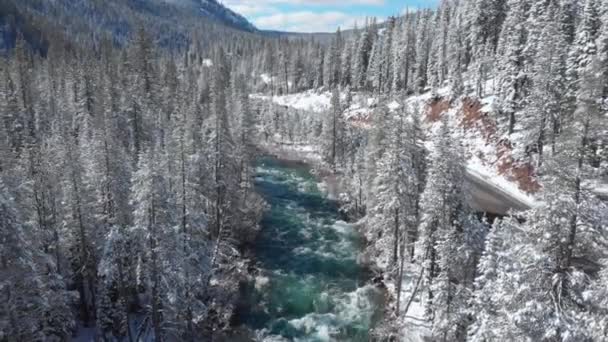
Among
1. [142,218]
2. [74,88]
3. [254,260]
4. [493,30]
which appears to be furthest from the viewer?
[493,30]

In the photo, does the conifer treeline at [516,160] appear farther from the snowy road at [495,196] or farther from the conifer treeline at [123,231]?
the conifer treeline at [123,231]

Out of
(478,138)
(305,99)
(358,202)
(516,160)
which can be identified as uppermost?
(305,99)

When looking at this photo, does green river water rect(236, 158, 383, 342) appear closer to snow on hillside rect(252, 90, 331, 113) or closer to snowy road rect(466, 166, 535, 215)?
snowy road rect(466, 166, 535, 215)

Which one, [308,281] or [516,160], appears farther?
[516,160]

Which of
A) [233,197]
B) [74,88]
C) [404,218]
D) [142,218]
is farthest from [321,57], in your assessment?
[142,218]

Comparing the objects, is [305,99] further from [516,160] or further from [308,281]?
[308,281]

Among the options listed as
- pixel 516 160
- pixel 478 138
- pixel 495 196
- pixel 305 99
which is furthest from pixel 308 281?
pixel 305 99

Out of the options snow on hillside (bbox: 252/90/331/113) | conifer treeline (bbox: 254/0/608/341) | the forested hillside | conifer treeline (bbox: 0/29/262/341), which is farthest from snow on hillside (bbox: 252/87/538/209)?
conifer treeline (bbox: 0/29/262/341)

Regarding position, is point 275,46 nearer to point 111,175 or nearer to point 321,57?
point 321,57
